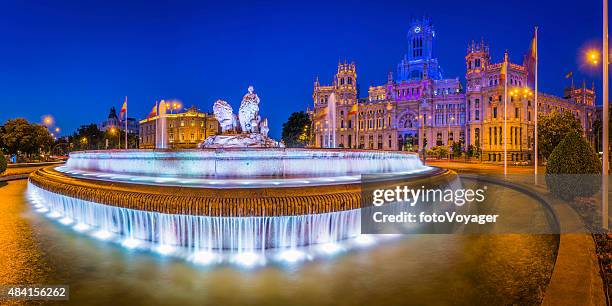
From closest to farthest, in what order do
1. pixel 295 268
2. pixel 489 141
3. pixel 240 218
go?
pixel 295 268 → pixel 240 218 → pixel 489 141

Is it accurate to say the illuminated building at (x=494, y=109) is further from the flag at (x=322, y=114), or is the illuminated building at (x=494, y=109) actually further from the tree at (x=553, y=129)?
the tree at (x=553, y=129)

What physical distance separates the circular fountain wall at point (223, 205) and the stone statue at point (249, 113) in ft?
27.9

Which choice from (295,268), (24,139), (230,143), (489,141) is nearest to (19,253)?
(295,268)

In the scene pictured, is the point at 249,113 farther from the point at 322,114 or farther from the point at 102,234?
the point at 322,114

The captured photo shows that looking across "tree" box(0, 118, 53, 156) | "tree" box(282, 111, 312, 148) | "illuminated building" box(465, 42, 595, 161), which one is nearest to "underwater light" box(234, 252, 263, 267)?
"tree" box(0, 118, 53, 156)

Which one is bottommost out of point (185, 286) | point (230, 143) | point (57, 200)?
point (185, 286)

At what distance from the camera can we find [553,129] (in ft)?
102

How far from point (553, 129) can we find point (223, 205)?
33.4 meters

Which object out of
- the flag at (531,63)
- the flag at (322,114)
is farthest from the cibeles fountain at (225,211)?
the flag at (322,114)

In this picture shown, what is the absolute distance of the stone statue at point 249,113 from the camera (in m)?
21.0

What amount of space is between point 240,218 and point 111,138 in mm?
98941

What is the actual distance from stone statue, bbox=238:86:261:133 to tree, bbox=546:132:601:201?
48.4 feet

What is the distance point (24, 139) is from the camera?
4216 cm

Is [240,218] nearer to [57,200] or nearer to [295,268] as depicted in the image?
[295,268]
